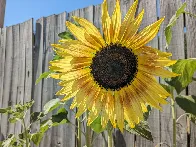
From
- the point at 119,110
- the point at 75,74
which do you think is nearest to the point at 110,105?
the point at 119,110

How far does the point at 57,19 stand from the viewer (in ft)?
12.2

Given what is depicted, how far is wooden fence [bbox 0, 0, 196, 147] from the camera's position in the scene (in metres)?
2.55

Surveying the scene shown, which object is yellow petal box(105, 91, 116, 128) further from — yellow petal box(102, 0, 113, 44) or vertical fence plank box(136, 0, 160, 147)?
vertical fence plank box(136, 0, 160, 147)

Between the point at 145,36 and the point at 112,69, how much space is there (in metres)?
0.13

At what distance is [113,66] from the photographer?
94cm

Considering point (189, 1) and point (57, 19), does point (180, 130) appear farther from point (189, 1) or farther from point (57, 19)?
point (57, 19)

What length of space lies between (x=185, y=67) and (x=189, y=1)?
5.10 ft

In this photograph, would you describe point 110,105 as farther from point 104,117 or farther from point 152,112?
point 152,112

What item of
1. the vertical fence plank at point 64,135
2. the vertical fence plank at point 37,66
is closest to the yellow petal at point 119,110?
the vertical fence plank at point 64,135

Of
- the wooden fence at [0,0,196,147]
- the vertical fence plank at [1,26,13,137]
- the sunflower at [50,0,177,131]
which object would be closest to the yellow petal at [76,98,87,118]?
the sunflower at [50,0,177,131]

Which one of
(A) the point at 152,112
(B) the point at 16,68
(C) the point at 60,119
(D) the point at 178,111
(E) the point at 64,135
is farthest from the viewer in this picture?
(B) the point at 16,68

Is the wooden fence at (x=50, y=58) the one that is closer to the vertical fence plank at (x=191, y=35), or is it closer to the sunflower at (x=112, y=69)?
the vertical fence plank at (x=191, y=35)

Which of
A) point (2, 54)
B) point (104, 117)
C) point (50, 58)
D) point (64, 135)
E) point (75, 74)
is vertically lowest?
point (64, 135)

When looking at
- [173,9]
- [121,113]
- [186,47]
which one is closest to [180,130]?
[186,47]
